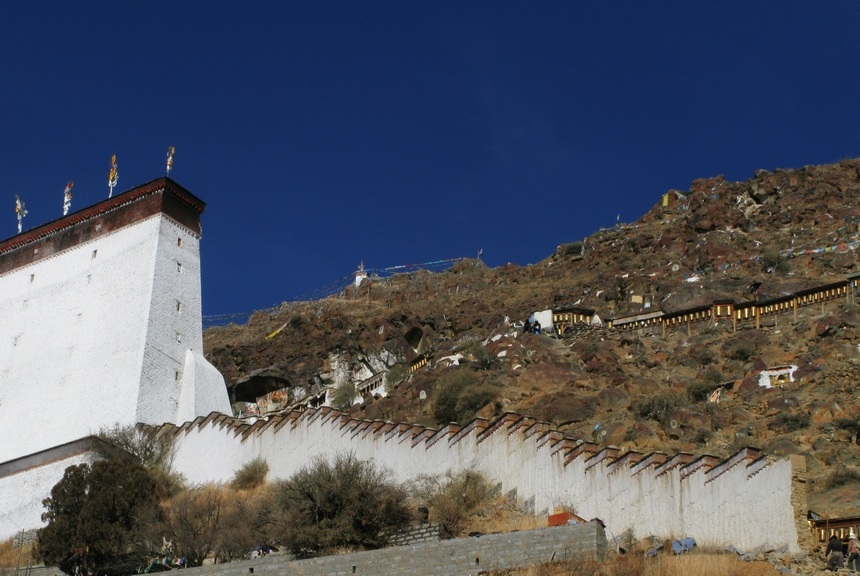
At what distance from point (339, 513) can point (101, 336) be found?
56.7 feet

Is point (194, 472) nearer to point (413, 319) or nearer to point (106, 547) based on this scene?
point (106, 547)

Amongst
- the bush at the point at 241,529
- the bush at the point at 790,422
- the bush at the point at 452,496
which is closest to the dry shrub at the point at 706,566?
the bush at the point at 452,496

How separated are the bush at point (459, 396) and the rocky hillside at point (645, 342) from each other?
0.07 meters

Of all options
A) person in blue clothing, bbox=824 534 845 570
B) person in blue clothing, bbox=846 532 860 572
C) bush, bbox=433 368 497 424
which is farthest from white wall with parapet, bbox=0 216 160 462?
person in blue clothing, bbox=846 532 860 572

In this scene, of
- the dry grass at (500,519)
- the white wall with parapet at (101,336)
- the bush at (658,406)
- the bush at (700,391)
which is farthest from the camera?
the white wall with parapet at (101,336)

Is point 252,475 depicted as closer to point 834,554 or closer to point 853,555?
point 834,554

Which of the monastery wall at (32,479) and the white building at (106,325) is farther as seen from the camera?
the white building at (106,325)

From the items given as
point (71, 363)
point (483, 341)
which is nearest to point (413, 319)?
point (483, 341)

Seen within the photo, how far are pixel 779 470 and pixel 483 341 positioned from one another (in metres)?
28.6

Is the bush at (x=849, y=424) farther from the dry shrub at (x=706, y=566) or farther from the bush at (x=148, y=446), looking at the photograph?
the bush at (x=148, y=446)

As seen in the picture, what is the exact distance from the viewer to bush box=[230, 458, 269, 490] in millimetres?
32344

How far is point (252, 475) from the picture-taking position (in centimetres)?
3250

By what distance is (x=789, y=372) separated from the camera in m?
36.7

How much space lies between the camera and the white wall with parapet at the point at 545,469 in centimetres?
1983
